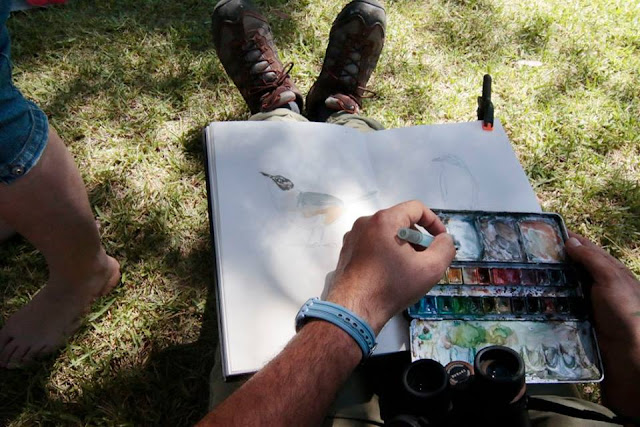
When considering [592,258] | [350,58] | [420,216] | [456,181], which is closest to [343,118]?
[350,58]

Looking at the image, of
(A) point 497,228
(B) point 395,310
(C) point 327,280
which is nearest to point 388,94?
(A) point 497,228

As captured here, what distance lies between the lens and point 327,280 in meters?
1.05

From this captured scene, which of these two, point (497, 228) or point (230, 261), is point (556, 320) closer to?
point (497, 228)

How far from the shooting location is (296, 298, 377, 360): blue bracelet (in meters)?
0.84

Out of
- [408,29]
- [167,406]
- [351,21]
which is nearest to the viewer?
[167,406]

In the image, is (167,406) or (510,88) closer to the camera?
(167,406)

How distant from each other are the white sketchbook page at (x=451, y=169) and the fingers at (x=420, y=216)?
0.20 meters

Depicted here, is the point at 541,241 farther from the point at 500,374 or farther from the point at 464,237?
the point at 500,374

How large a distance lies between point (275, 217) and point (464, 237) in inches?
14.9

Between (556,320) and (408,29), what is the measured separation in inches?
56.6

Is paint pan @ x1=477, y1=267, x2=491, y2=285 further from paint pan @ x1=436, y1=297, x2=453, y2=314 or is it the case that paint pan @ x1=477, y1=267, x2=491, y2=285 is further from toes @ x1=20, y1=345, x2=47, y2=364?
toes @ x1=20, y1=345, x2=47, y2=364

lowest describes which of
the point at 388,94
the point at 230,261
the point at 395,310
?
the point at 395,310

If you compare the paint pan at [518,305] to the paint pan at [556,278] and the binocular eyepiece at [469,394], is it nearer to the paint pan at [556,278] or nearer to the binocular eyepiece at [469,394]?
the paint pan at [556,278]

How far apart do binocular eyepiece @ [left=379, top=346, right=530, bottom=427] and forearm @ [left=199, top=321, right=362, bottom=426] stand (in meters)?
0.10
